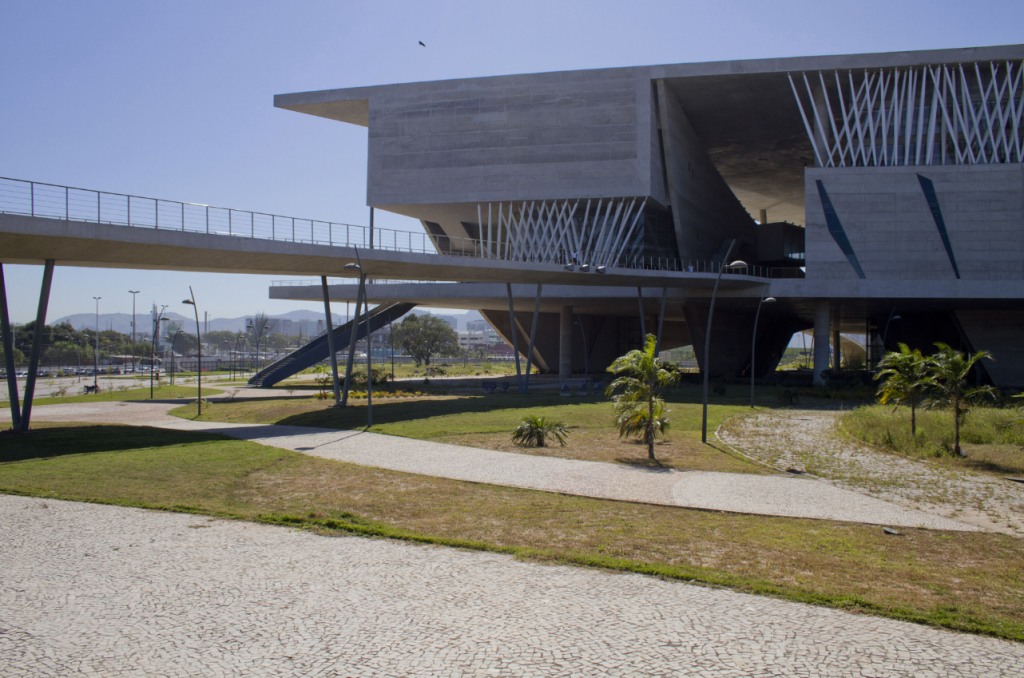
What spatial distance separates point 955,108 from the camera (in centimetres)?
4225

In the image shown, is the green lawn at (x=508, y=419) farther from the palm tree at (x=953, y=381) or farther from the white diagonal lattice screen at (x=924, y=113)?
the white diagonal lattice screen at (x=924, y=113)

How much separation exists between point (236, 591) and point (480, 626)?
3.01 metres

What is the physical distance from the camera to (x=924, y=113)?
44.8 metres

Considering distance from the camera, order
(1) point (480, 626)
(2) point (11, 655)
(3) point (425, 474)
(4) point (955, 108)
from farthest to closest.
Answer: (4) point (955, 108) < (3) point (425, 474) < (1) point (480, 626) < (2) point (11, 655)

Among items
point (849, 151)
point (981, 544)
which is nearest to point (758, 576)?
point (981, 544)

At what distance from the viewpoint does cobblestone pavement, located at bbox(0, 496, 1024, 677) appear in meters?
5.84

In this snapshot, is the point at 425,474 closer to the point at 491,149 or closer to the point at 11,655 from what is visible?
the point at 11,655

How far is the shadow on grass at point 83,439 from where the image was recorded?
1729cm

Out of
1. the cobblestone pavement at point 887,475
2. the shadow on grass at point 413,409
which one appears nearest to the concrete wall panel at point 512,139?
the shadow on grass at point 413,409

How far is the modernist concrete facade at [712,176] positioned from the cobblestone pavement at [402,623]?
3021cm

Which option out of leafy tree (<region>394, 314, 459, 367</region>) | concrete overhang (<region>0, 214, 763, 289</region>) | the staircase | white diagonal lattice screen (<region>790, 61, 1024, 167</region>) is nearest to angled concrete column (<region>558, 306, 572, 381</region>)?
the staircase

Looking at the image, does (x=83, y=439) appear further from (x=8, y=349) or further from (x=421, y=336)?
(x=421, y=336)

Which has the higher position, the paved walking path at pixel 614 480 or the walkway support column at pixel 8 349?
the walkway support column at pixel 8 349

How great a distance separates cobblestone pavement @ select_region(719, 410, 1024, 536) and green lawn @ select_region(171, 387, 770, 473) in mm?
1354
